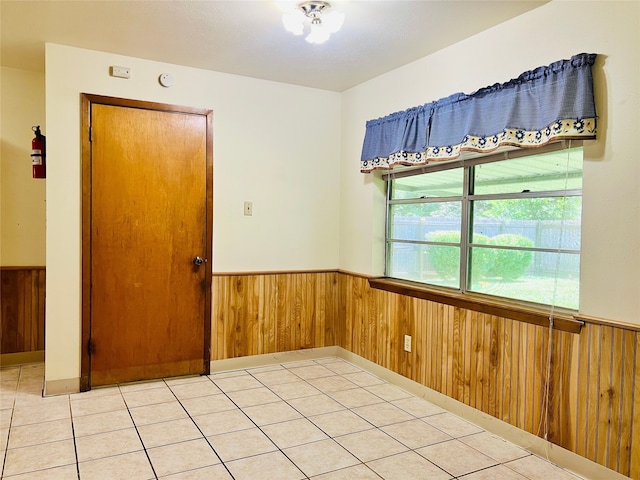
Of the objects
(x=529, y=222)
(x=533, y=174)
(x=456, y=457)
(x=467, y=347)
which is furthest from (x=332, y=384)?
(x=533, y=174)

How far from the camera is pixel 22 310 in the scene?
397cm

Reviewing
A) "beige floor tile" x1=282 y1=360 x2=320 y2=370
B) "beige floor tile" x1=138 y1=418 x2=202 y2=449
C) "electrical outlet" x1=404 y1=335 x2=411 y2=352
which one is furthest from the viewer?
"beige floor tile" x1=282 y1=360 x2=320 y2=370

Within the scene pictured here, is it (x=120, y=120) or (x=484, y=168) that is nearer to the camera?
(x=484, y=168)

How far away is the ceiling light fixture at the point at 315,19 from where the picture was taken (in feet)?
8.31

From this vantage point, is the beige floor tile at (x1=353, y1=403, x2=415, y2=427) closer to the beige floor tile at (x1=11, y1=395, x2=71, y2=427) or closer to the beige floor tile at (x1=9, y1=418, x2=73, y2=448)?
the beige floor tile at (x1=9, y1=418, x2=73, y2=448)

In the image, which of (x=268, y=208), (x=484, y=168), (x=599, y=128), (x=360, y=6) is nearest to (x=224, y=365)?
(x=268, y=208)

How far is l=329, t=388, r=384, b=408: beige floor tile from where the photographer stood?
10.6ft

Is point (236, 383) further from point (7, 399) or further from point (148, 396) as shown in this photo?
point (7, 399)

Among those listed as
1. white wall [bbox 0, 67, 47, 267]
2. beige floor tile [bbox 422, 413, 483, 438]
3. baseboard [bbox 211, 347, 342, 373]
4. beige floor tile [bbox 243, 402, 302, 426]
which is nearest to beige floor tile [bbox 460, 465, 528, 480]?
beige floor tile [bbox 422, 413, 483, 438]

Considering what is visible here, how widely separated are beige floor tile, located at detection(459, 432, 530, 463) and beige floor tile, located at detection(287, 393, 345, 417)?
865 millimetres

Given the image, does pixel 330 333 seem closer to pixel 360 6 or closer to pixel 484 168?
pixel 484 168

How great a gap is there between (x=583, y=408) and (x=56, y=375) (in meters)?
3.37

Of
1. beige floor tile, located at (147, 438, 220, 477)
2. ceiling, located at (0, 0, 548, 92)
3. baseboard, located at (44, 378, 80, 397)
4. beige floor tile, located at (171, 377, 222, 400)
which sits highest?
ceiling, located at (0, 0, 548, 92)

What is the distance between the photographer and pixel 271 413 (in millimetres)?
3014
